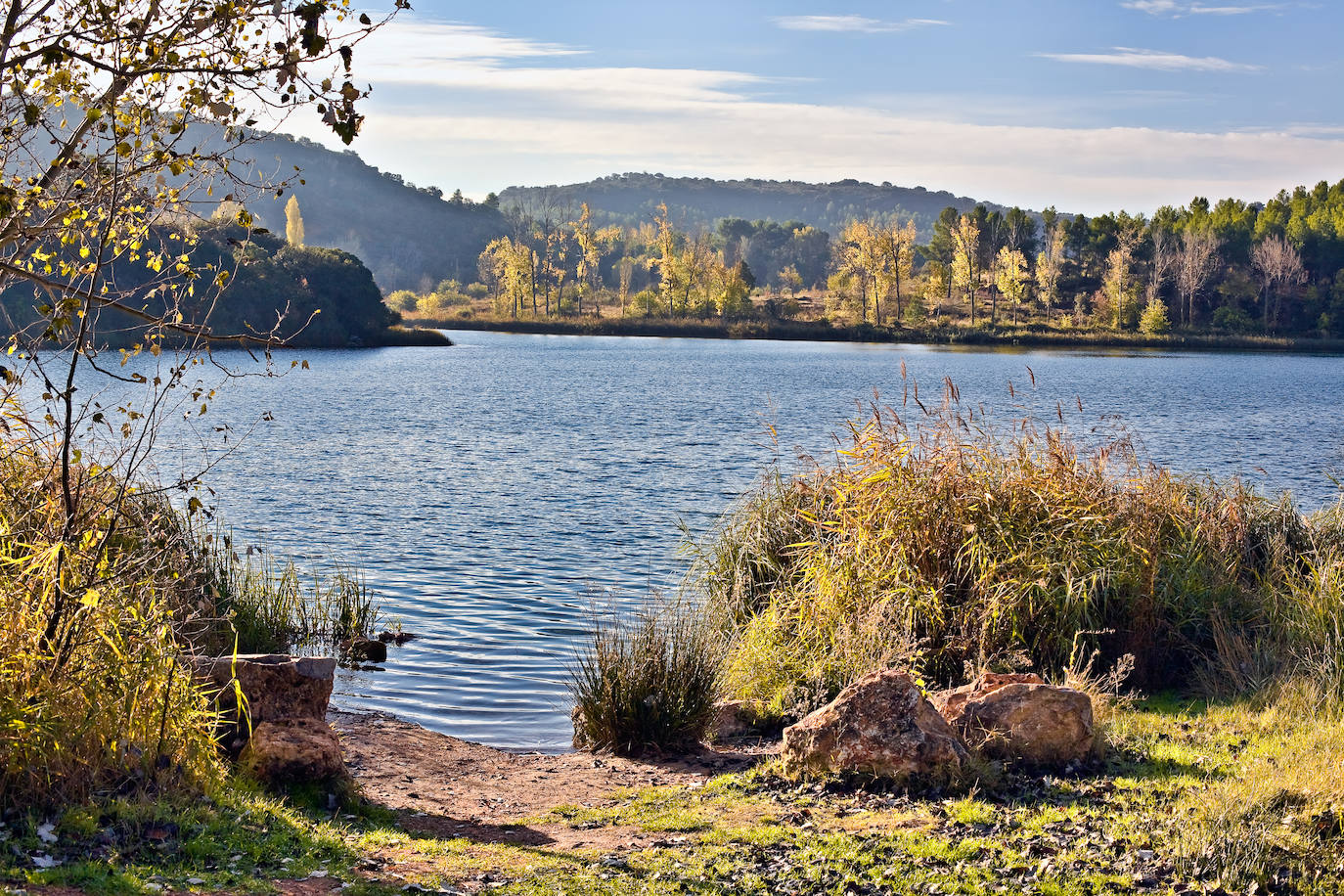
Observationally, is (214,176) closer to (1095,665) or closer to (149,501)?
(149,501)

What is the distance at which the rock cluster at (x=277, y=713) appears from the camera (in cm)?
751

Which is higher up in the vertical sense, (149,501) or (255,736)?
(149,501)

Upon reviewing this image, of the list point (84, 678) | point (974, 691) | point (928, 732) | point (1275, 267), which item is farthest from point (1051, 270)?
point (84, 678)

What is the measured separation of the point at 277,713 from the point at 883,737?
4.29m

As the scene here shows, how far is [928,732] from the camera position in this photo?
7.92 m

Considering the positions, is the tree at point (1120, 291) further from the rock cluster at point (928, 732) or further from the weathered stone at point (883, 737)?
the weathered stone at point (883, 737)

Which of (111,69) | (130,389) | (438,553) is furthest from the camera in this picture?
(130,389)

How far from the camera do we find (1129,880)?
6035 mm

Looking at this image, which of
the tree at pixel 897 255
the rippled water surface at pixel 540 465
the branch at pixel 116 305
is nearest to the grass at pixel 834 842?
the branch at pixel 116 305

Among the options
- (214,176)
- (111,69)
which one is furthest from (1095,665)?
(111,69)

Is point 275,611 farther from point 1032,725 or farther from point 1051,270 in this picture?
point 1051,270

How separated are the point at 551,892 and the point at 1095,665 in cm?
662

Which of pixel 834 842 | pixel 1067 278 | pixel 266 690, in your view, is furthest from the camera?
pixel 1067 278

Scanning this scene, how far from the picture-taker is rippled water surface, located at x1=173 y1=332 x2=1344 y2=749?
47.5ft
